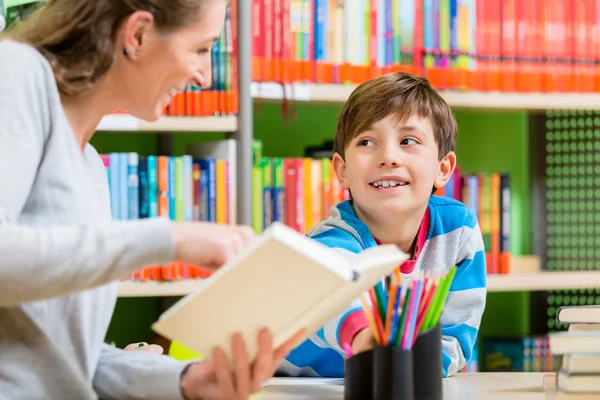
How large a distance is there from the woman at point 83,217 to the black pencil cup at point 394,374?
15 centimetres

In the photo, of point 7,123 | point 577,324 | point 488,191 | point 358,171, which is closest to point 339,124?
point 358,171

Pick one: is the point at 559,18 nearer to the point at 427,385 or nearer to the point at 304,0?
the point at 304,0

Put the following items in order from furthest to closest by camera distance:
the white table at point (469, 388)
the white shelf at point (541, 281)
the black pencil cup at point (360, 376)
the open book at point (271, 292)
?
the white shelf at point (541, 281) < the white table at point (469, 388) < the black pencil cup at point (360, 376) < the open book at point (271, 292)

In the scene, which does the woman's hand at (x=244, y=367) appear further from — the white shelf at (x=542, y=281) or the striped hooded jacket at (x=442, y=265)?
the white shelf at (x=542, y=281)

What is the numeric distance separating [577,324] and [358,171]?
51 centimetres

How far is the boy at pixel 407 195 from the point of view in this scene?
4.61 feet

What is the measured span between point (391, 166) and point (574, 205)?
162 centimetres

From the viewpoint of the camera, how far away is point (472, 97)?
243 centimetres

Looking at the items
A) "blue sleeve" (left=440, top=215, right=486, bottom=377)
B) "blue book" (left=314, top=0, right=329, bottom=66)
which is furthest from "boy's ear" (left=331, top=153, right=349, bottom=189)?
"blue book" (left=314, top=0, right=329, bottom=66)

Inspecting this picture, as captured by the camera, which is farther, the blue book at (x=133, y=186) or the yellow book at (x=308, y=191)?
the yellow book at (x=308, y=191)

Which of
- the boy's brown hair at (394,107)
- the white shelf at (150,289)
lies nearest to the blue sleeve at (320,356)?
the boy's brown hair at (394,107)

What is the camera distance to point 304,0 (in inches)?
89.9

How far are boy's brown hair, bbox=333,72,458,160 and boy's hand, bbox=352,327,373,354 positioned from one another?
1.61 ft

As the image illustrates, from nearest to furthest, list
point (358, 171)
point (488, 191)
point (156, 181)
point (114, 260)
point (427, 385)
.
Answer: point (114, 260) < point (427, 385) < point (358, 171) < point (156, 181) < point (488, 191)
